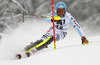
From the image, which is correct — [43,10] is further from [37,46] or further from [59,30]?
[37,46]

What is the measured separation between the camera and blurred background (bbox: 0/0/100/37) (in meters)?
10.8

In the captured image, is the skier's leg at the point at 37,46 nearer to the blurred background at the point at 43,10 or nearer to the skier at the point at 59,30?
the skier at the point at 59,30

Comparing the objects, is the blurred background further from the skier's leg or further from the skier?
the skier's leg

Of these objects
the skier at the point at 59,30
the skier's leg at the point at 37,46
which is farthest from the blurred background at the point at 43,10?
the skier's leg at the point at 37,46

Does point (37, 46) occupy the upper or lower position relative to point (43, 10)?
lower

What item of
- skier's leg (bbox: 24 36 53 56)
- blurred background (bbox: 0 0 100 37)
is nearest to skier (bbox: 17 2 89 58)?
skier's leg (bbox: 24 36 53 56)

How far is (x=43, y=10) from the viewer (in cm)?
1086

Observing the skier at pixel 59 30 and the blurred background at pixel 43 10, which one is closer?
the skier at pixel 59 30

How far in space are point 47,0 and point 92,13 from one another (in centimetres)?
264

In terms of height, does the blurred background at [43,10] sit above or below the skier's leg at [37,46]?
above

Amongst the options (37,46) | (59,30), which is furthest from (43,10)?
(37,46)

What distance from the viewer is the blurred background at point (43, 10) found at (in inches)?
424

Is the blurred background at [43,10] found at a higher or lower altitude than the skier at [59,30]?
higher

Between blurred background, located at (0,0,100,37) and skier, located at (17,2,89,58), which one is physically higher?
blurred background, located at (0,0,100,37)
